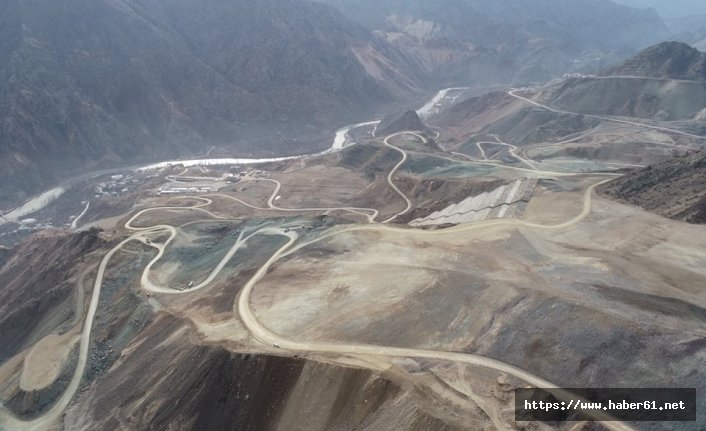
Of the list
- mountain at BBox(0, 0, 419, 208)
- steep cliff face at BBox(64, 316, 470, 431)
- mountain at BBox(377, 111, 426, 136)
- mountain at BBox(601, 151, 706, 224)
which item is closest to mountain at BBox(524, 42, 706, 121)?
mountain at BBox(377, 111, 426, 136)

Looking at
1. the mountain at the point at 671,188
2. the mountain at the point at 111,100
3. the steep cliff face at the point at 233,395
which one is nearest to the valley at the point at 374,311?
the steep cliff face at the point at 233,395

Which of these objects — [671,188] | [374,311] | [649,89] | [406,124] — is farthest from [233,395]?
[649,89]

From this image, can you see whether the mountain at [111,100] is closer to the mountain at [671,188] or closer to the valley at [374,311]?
the valley at [374,311]

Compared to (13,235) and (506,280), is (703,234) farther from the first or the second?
(13,235)

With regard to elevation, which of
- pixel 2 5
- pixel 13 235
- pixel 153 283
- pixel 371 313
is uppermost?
pixel 2 5

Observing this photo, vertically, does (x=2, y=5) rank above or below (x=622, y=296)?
above

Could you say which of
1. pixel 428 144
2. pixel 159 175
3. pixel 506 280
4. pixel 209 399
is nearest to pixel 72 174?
pixel 159 175
